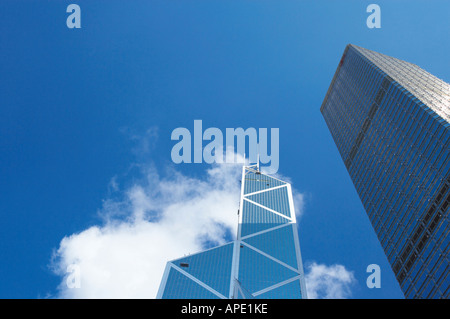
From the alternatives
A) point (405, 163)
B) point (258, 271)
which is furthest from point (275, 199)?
point (405, 163)

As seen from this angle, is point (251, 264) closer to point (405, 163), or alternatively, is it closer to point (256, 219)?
point (256, 219)

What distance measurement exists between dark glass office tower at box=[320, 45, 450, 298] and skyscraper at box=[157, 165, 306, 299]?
42066 millimetres

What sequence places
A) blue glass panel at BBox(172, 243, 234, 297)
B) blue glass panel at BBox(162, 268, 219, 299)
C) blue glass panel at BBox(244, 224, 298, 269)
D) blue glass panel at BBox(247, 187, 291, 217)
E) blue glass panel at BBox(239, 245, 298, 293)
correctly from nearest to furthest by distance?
blue glass panel at BBox(162, 268, 219, 299)
blue glass panel at BBox(172, 243, 234, 297)
blue glass panel at BBox(239, 245, 298, 293)
blue glass panel at BBox(244, 224, 298, 269)
blue glass panel at BBox(247, 187, 291, 217)

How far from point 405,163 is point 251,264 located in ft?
236

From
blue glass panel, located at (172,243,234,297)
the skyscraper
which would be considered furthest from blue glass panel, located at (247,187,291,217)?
blue glass panel, located at (172,243,234,297)

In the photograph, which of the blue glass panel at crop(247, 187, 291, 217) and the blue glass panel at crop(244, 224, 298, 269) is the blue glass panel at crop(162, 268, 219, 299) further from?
the blue glass panel at crop(247, 187, 291, 217)

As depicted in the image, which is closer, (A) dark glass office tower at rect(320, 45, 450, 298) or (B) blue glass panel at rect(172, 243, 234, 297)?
(A) dark glass office tower at rect(320, 45, 450, 298)

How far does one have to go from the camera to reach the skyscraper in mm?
111375

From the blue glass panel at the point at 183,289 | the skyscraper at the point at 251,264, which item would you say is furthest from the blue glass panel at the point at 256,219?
the blue glass panel at the point at 183,289

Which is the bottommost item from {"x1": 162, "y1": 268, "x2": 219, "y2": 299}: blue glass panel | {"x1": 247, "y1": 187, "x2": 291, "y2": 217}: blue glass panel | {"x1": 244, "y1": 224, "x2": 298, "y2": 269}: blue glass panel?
{"x1": 162, "y1": 268, "x2": 219, "y2": 299}: blue glass panel

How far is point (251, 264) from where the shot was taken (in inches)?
4946

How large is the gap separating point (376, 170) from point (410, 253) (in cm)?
2439

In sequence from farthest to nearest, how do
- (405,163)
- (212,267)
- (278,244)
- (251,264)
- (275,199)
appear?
1. (275,199)
2. (278,244)
3. (251,264)
4. (212,267)
5. (405,163)
